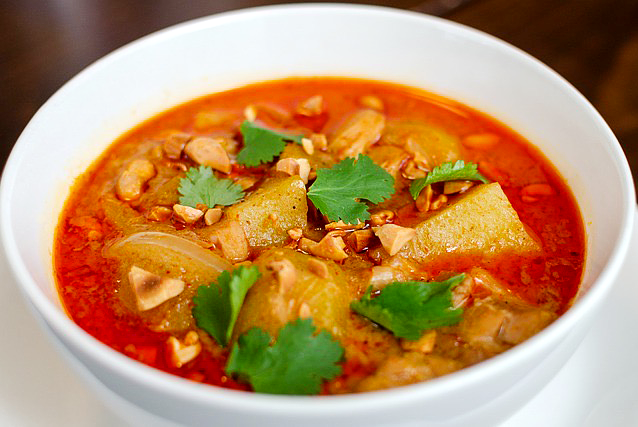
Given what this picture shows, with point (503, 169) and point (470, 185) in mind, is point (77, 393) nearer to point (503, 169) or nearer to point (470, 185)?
point (470, 185)

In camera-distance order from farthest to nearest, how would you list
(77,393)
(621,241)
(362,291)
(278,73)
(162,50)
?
(278,73) → (162,50) → (77,393) → (362,291) → (621,241)

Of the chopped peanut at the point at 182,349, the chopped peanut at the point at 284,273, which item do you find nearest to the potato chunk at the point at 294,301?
the chopped peanut at the point at 284,273

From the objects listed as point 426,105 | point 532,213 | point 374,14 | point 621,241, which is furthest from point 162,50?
point 621,241

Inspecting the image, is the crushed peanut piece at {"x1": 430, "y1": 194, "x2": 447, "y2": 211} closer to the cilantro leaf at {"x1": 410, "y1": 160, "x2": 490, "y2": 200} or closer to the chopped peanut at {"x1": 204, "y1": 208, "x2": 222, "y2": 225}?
the cilantro leaf at {"x1": 410, "y1": 160, "x2": 490, "y2": 200}

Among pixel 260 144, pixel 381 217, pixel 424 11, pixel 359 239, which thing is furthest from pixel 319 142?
pixel 424 11

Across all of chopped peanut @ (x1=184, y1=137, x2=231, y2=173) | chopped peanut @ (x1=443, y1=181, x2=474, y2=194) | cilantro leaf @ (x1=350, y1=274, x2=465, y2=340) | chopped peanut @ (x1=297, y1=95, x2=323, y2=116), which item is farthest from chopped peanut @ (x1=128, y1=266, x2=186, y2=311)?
chopped peanut @ (x1=297, y1=95, x2=323, y2=116)

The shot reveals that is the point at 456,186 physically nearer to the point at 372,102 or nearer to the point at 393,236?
the point at 393,236

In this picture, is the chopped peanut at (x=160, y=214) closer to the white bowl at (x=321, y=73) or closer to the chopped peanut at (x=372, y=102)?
the white bowl at (x=321, y=73)
